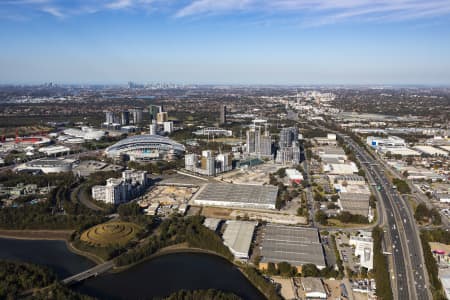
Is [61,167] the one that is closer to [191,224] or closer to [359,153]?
[191,224]

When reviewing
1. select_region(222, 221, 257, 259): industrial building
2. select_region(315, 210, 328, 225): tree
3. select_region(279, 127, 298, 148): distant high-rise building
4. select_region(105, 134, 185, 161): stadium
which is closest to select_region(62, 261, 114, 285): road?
select_region(222, 221, 257, 259): industrial building

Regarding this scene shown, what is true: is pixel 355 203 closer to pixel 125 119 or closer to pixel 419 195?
pixel 419 195

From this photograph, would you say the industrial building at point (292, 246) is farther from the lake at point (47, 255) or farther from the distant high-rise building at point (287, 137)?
the distant high-rise building at point (287, 137)

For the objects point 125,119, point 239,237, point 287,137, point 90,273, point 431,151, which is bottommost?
point 90,273

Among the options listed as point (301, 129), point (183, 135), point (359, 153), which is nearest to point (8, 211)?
point (183, 135)

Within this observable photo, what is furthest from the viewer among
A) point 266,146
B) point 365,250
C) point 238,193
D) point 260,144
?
point 260,144

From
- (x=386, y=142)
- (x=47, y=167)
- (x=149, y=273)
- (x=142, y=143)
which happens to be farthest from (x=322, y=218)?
(x=386, y=142)

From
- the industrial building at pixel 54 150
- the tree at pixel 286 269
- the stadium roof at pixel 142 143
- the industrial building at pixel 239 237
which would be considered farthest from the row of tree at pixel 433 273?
the industrial building at pixel 54 150
